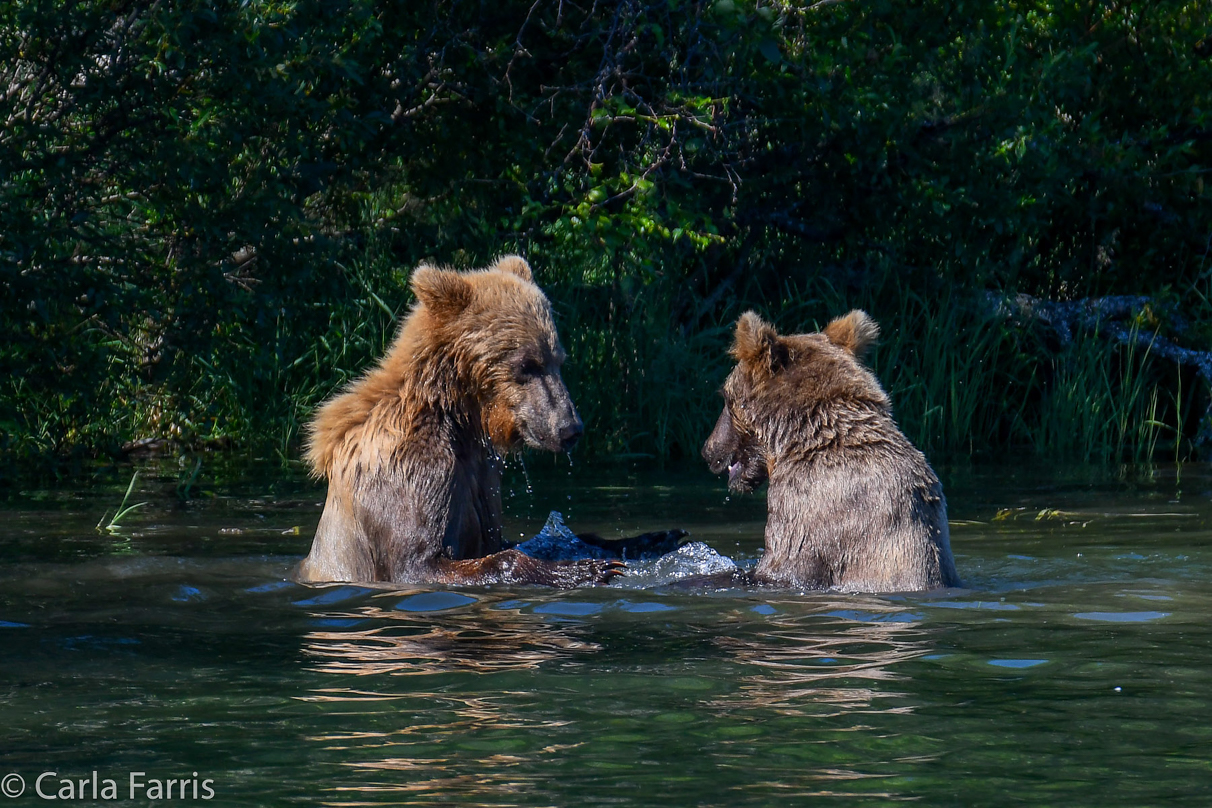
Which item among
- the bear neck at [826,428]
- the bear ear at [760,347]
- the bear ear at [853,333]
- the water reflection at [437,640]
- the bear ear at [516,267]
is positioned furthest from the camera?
the bear ear at [516,267]

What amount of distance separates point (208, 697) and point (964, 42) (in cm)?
1090

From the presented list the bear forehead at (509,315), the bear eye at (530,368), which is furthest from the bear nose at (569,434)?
the bear forehead at (509,315)

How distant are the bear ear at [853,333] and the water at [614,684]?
123cm

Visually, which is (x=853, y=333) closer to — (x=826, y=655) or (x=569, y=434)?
(x=569, y=434)

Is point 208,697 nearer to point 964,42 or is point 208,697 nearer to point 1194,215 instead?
point 964,42

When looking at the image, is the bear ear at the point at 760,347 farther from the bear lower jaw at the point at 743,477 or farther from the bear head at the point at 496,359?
the bear head at the point at 496,359

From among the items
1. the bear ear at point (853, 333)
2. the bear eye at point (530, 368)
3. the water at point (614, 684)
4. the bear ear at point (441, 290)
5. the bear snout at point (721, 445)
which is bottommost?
the water at point (614, 684)

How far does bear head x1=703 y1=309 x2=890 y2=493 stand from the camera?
700 centimetres

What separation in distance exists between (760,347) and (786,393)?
280mm

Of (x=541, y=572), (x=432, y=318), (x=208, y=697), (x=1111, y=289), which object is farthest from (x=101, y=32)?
(x=1111, y=289)

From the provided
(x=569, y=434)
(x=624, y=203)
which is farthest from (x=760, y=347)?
(x=624, y=203)

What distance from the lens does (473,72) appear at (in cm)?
1345

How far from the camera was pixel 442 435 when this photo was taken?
754 cm

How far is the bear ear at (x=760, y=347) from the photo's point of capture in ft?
23.7
